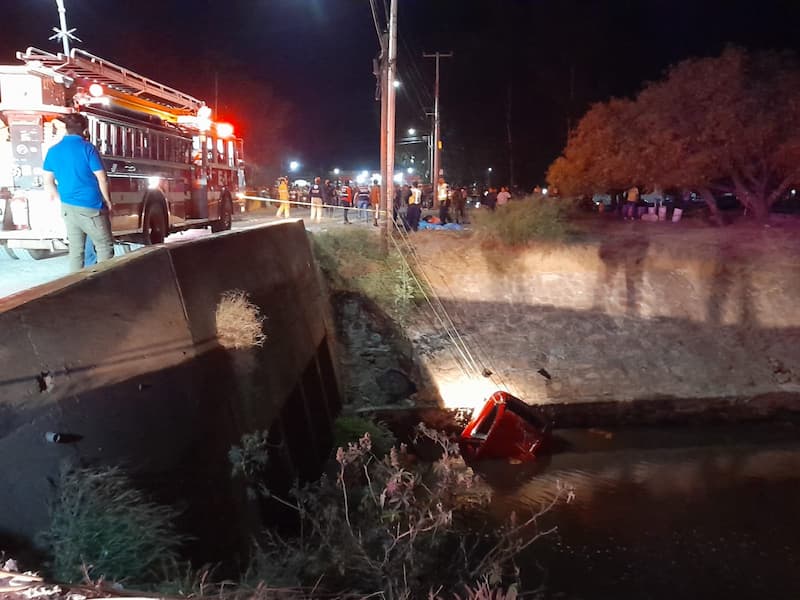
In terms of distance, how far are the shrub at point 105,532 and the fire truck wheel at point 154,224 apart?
→ 314 inches

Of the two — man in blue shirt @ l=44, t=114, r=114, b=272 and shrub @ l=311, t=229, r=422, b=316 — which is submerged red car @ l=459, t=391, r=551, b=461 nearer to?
shrub @ l=311, t=229, r=422, b=316

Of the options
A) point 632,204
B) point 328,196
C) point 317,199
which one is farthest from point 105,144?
point 632,204

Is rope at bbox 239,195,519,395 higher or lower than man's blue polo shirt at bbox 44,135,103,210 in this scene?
lower

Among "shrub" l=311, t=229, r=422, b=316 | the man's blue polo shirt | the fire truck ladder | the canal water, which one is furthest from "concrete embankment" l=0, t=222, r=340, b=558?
"shrub" l=311, t=229, r=422, b=316

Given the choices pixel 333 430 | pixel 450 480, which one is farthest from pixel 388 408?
pixel 450 480

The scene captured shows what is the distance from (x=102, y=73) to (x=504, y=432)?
9436 mm

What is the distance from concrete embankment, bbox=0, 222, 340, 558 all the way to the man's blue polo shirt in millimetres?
1229

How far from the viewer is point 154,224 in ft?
40.5

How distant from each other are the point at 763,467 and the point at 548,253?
790 cm

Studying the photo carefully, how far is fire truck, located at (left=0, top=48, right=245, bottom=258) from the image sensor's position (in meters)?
9.77

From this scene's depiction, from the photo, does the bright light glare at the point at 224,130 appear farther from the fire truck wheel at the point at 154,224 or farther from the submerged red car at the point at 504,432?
the submerged red car at the point at 504,432

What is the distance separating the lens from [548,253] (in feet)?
59.1

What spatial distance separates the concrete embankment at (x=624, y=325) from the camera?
46.9 feet

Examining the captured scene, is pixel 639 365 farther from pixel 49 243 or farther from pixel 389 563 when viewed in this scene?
pixel 49 243
